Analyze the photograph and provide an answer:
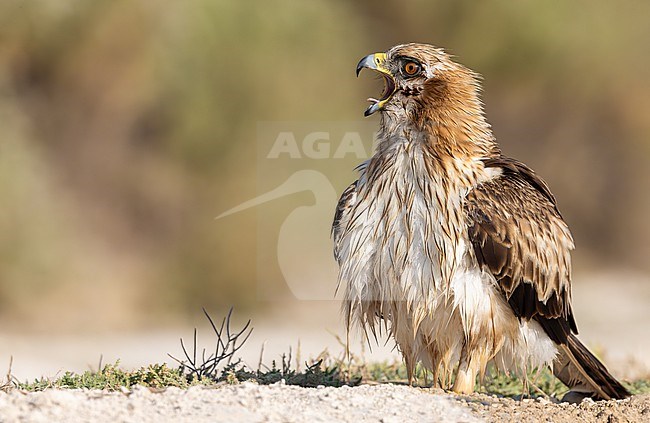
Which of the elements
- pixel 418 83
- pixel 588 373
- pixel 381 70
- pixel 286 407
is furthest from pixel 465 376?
pixel 381 70

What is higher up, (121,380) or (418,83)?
(418,83)

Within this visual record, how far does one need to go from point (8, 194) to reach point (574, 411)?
382 inches

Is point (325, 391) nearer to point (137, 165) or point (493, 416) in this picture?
point (493, 416)

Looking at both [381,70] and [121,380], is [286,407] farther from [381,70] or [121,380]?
[381,70]

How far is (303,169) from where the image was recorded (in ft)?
42.4

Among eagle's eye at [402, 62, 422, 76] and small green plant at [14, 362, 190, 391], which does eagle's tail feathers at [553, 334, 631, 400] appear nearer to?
eagle's eye at [402, 62, 422, 76]

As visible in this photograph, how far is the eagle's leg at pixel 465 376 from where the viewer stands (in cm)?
539

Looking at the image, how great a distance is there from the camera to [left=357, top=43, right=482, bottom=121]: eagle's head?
18.3ft

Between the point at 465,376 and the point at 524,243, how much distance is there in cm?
82

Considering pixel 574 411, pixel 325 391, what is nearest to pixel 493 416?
pixel 574 411

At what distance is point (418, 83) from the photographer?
5.60 m

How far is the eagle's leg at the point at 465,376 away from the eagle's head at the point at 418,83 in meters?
1.41

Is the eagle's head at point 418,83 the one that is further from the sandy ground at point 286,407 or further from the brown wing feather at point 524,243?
the sandy ground at point 286,407

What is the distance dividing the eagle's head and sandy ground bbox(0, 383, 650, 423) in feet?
5.60
